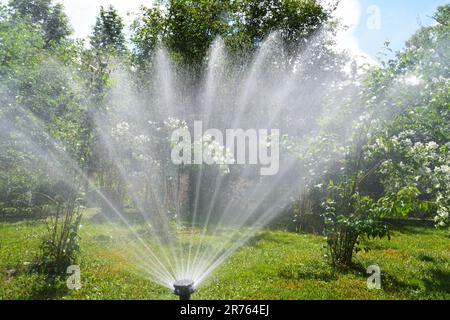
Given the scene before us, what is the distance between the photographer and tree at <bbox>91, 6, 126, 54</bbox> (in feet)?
137

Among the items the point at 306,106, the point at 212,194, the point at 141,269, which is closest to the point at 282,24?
the point at 306,106

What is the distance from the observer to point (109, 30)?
42.5 meters

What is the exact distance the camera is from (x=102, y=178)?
1808 centimetres

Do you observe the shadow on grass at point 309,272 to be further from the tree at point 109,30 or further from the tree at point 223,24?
the tree at point 109,30

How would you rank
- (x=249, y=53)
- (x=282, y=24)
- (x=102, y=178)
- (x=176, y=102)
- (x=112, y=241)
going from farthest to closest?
(x=282, y=24) < (x=249, y=53) < (x=176, y=102) < (x=102, y=178) < (x=112, y=241)

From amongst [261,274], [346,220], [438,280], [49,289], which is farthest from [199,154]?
[438,280]

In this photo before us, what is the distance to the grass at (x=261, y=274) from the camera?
20.0ft

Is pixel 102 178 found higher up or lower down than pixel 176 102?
lower down

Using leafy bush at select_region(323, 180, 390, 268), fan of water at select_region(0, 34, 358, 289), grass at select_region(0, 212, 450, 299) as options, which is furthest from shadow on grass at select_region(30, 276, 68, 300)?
leafy bush at select_region(323, 180, 390, 268)

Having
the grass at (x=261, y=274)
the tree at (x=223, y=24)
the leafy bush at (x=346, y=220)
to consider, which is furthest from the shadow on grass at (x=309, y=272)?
the tree at (x=223, y=24)

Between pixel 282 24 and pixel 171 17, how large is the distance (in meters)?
8.74

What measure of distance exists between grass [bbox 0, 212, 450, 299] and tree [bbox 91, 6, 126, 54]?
3565 cm

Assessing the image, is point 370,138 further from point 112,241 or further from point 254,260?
point 112,241

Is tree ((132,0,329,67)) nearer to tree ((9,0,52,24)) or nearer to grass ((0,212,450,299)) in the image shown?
grass ((0,212,450,299))
